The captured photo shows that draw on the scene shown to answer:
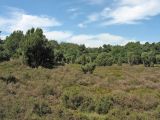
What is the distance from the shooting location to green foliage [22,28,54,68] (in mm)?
61594

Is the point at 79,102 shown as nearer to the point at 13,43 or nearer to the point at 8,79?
the point at 8,79

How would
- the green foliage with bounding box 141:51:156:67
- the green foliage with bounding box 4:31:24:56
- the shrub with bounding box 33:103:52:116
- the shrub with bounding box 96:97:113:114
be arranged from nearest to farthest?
the shrub with bounding box 33:103:52:116
the shrub with bounding box 96:97:113:114
the green foliage with bounding box 4:31:24:56
the green foliage with bounding box 141:51:156:67

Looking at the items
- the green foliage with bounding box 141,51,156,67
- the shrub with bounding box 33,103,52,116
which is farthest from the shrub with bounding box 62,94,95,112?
the green foliage with bounding box 141,51,156,67

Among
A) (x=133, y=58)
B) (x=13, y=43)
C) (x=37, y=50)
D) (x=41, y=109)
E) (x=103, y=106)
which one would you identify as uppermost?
(x=13, y=43)

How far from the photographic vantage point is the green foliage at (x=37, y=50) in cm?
6159

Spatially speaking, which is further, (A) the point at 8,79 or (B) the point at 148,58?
(B) the point at 148,58

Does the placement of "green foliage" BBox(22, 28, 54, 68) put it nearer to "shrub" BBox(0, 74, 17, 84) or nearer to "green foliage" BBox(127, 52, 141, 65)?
"shrub" BBox(0, 74, 17, 84)

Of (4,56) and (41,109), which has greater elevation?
(4,56)

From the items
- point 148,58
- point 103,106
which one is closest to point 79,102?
point 103,106

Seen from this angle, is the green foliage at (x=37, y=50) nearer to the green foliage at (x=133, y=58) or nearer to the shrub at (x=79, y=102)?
the green foliage at (x=133, y=58)

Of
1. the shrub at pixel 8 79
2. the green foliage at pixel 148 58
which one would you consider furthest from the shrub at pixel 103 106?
the green foliage at pixel 148 58

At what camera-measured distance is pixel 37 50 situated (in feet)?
207

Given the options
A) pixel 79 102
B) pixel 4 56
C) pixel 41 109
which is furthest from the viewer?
pixel 4 56

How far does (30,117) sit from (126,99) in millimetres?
9132
